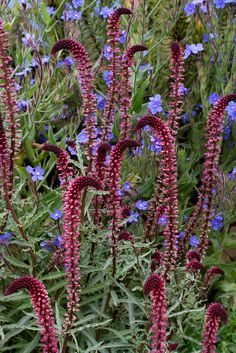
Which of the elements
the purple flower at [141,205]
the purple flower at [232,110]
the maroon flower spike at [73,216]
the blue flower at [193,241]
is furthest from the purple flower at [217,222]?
the maroon flower spike at [73,216]

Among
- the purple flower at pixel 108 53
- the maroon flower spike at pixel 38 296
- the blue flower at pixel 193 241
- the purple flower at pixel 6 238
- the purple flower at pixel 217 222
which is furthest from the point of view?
the purple flower at pixel 217 222

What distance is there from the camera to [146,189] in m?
4.25

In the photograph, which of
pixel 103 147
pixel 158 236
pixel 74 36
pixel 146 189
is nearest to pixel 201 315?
pixel 158 236

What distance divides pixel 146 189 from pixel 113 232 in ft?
4.24

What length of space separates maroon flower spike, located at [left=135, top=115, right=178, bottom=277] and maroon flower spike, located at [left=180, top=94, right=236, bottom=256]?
282 mm

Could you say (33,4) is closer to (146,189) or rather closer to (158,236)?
(146,189)

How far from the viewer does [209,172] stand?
10.9 feet

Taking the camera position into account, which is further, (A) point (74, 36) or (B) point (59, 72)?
(B) point (59, 72)

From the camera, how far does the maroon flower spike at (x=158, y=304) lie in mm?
2355

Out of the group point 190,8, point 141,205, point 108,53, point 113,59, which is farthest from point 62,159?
point 190,8

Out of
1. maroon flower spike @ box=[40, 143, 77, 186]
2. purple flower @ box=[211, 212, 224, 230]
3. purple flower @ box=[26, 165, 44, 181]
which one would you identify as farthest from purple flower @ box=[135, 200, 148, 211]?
maroon flower spike @ box=[40, 143, 77, 186]

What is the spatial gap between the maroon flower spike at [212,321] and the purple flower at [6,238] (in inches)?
42.5

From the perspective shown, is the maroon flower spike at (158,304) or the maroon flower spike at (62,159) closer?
the maroon flower spike at (158,304)

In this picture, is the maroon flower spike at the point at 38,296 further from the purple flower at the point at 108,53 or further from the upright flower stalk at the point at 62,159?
the purple flower at the point at 108,53
